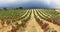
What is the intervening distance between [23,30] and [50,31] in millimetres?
5922

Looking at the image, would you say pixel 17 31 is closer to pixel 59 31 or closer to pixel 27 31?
pixel 27 31

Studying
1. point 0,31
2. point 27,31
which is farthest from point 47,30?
point 0,31

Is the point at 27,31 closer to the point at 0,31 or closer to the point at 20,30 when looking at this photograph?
the point at 20,30

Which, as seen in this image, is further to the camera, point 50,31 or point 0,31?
point 0,31

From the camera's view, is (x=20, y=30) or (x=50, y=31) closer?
(x=50, y=31)

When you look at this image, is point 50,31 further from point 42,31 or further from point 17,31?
point 17,31

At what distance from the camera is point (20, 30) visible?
43000 millimetres

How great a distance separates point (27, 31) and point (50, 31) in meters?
4.62

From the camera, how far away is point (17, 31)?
137ft

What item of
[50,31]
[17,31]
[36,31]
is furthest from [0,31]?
[50,31]

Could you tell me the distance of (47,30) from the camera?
40750 millimetres

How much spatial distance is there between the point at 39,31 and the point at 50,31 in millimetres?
2785

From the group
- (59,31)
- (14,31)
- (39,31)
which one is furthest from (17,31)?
(59,31)

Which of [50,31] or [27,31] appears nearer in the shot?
[50,31]
